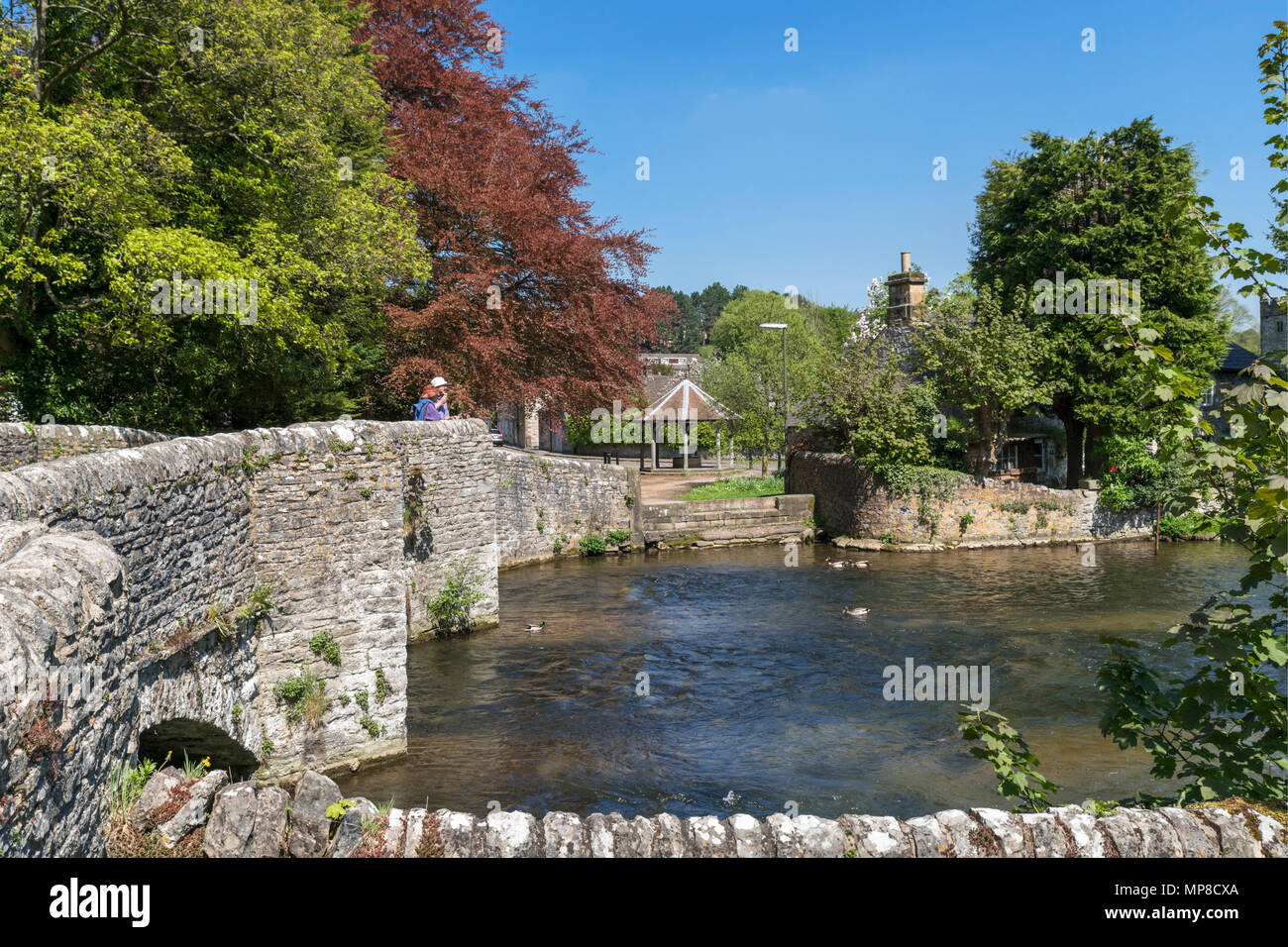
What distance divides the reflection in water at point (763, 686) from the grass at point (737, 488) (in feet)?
34.4

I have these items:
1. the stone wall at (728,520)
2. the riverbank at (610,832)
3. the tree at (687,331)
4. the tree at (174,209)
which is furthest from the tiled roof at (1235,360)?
the tree at (687,331)

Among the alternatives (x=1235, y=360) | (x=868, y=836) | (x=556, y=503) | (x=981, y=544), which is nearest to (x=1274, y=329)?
(x=1235, y=360)

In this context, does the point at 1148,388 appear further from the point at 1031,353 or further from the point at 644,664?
the point at 1031,353

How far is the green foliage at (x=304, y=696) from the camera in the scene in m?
9.77

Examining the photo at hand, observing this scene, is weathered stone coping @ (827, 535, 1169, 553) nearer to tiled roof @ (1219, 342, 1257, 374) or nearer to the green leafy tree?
the green leafy tree

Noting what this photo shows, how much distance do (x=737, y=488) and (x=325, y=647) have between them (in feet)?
90.1

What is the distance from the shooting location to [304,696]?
9.94m

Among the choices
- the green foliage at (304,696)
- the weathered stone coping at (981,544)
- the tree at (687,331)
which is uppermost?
the tree at (687,331)

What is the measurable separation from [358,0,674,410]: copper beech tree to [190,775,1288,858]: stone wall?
16.4 m

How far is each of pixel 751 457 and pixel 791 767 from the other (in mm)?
39302

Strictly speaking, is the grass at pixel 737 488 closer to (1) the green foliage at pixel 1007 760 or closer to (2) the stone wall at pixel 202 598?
(2) the stone wall at pixel 202 598

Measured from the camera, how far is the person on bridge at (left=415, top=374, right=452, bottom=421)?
16469 mm

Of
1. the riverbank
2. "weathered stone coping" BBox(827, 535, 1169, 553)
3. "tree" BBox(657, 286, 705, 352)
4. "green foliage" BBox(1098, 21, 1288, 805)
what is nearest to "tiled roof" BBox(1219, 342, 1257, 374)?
"weathered stone coping" BBox(827, 535, 1169, 553)

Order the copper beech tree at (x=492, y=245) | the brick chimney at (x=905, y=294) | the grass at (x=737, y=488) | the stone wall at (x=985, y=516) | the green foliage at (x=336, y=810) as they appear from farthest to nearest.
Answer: the brick chimney at (x=905, y=294) → the grass at (x=737, y=488) → the stone wall at (x=985, y=516) → the copper beech tree at (x=492, y=245) → the green foliage at (x=336, y=810)
